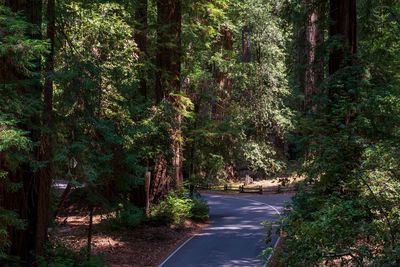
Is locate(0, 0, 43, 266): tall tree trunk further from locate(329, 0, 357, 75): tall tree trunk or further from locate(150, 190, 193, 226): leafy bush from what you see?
locate(150, 190, 193, 226): leafy bush

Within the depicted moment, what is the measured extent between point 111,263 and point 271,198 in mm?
20991

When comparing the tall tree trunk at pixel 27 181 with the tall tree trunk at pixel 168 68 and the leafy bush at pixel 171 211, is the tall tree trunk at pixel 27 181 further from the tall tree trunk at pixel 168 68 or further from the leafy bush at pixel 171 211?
the leafy bush at pixel 171 211

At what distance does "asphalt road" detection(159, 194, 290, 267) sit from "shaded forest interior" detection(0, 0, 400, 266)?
1351 mm

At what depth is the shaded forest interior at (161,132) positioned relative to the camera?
6688 mm

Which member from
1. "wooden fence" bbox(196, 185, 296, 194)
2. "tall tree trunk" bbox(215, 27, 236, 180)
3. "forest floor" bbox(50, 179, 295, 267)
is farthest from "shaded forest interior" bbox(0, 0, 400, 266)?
"wooden fence" bbox(196, 185, 296, 194)

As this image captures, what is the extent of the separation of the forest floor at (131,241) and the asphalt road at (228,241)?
0.60 m

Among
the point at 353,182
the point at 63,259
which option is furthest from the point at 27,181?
the point at 353,182

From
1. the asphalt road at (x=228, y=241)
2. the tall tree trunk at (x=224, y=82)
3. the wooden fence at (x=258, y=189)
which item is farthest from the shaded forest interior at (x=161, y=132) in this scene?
the wooden fence at (x=258, y=189)

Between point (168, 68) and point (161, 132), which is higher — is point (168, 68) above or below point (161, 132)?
above

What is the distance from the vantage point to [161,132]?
52.5 ft

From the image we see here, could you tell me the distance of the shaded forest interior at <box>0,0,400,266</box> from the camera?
669 centimetres

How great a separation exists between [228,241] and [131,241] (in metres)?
3.89

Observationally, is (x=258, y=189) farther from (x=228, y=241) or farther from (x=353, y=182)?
(x=353, y=182)

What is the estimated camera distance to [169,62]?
1817 cm
